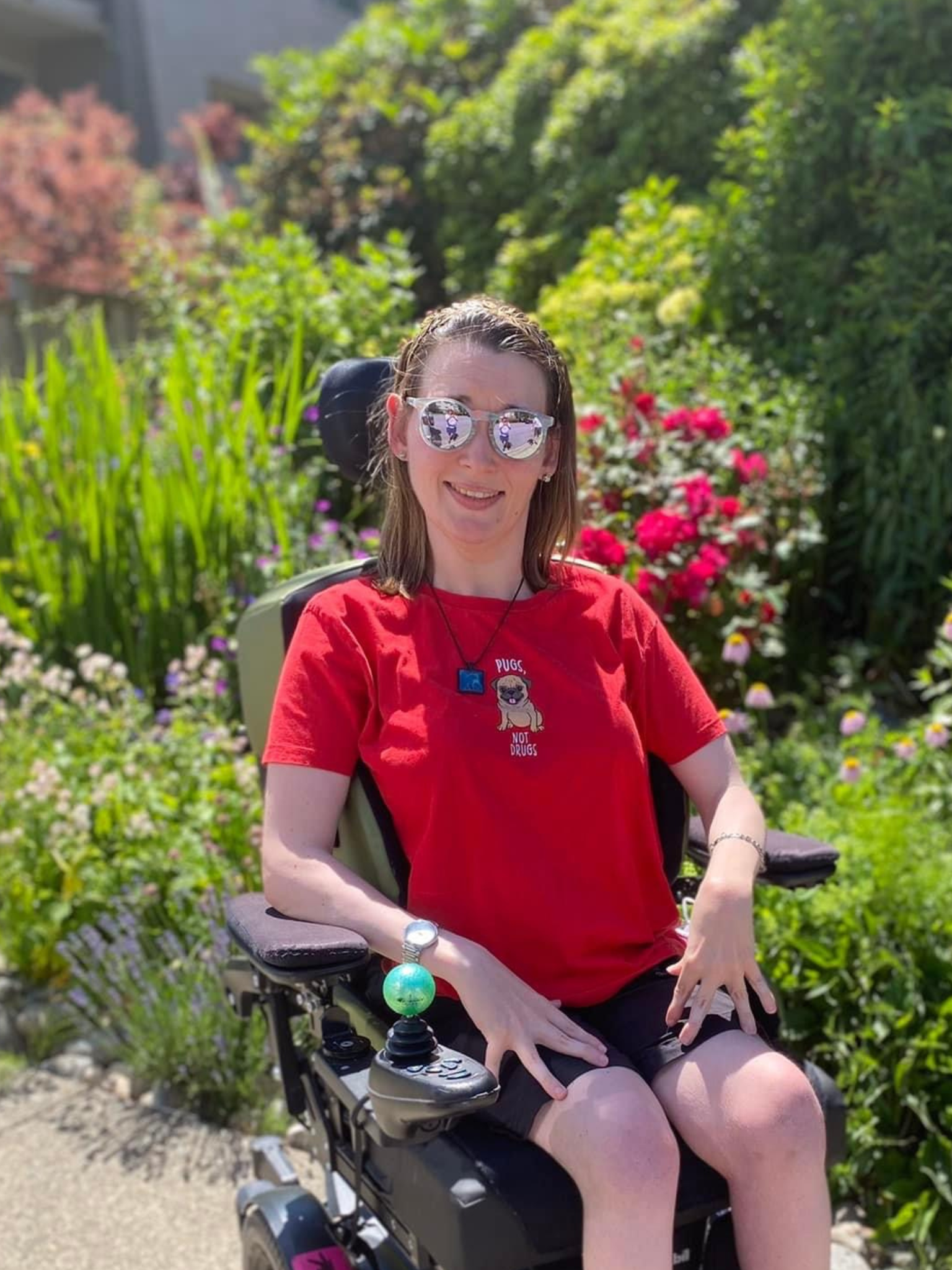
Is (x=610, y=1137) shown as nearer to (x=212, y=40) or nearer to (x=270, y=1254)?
(x=270, y=1254)

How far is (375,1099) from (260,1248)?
72 centimetres

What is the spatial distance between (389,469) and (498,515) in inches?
9.7

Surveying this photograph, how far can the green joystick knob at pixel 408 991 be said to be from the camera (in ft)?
5.05

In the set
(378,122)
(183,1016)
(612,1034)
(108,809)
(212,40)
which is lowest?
(183,1016)

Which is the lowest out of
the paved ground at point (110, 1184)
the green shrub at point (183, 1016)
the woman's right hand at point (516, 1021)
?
the paved ground at point (110, 1184)

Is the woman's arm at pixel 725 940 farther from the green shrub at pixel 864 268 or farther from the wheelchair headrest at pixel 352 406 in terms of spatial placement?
the green shrub at pixel 864 268

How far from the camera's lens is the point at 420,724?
187 cm

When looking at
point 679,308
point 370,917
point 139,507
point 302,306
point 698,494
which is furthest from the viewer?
point 302,306

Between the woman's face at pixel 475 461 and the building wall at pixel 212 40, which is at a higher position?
the building wall at pixel 212 40

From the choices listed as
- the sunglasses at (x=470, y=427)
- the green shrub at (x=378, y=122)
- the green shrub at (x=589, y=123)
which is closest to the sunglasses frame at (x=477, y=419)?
the sunglasses at (x=470, y=427)

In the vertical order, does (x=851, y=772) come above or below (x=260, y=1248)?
above

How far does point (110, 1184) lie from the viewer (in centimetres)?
273

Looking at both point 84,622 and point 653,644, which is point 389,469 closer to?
point 653,644

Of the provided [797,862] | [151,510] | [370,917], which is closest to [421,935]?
[370,917]
